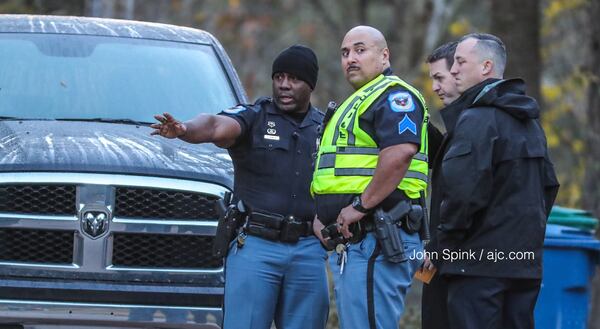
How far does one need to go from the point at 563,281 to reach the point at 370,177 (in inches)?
89.5

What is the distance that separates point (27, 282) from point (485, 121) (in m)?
2.27

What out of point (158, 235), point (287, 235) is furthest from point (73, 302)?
point (287, 235)

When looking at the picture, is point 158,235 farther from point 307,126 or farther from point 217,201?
point 307,126

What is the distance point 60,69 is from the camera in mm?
7035

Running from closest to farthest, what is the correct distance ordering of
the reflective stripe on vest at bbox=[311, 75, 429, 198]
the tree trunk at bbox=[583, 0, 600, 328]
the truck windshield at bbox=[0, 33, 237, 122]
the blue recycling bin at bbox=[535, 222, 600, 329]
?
the reflective stripe on vest at bbox=[311, 75, 429, 198], the truck windshield at bbox=[0, 33, 237, 122], the blue recycling bin at bbox=[535, 222, 600, 329], the tree trunk at bbox=[583, 0, 600, 328]

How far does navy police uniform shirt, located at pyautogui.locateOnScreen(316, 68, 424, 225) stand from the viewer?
514 centimetres

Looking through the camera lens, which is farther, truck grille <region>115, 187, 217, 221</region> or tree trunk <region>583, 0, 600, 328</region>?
tree trunk <region>583, 0, 600, 328</region>

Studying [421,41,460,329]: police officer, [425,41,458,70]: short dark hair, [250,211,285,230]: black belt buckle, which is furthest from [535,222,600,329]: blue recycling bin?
[250,211,285,230]: black belt buckle

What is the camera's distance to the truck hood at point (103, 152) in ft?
19.1

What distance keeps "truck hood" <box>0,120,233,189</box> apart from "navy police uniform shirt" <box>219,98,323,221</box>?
0.25 m

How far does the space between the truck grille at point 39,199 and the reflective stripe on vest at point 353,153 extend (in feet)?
4.11

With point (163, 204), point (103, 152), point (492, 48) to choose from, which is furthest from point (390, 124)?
point (103, 152)

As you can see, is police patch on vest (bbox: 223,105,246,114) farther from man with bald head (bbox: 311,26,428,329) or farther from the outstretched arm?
man with bald head (bbox: 311,26,428,329)

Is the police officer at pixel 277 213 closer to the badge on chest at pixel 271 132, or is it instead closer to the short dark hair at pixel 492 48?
the badge on chest at pixel 271 132
